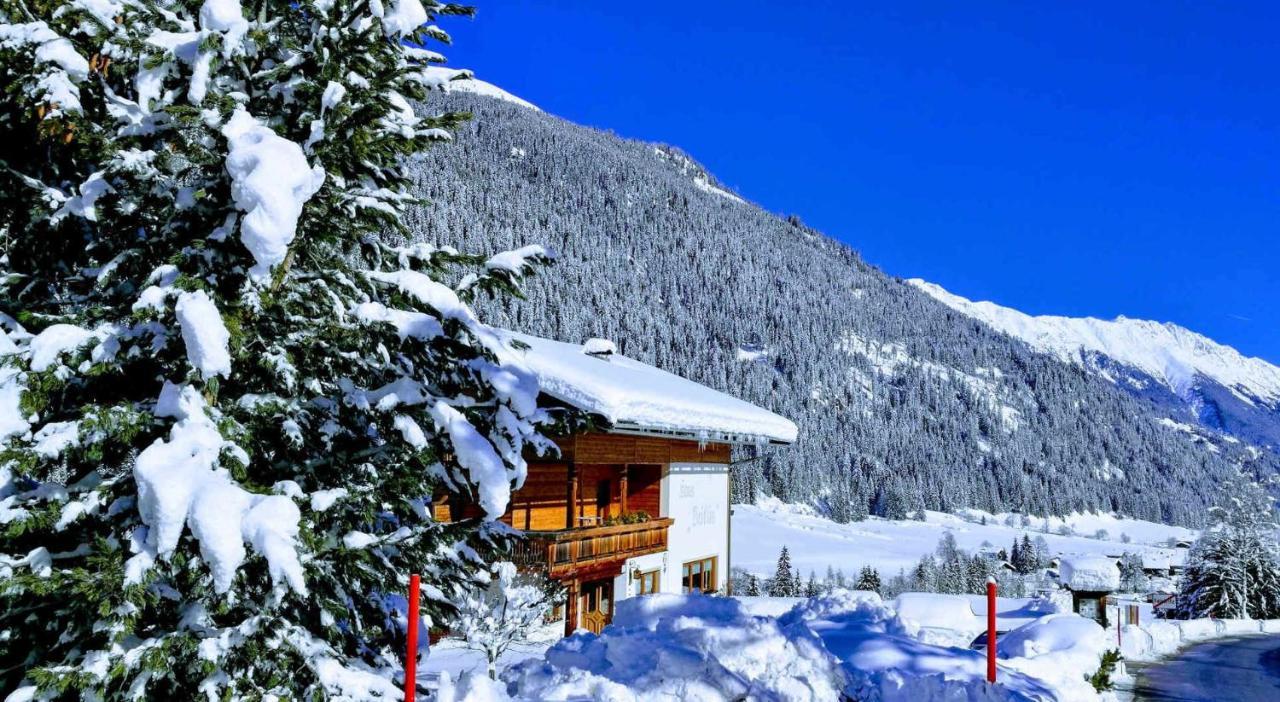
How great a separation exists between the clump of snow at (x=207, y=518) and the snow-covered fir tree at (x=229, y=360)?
0.02 meters

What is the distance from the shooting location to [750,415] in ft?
77.7

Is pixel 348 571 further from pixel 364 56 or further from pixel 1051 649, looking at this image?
→ pixel 1051 649

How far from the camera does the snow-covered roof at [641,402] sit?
621 inches

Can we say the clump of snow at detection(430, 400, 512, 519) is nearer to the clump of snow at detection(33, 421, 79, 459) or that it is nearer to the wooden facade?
the clump of snow at detection(33, 421, 79, 459)

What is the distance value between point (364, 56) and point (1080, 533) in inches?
7602

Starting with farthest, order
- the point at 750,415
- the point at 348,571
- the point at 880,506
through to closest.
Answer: the point at 880,506, the point at 750,415, the point at 348,571

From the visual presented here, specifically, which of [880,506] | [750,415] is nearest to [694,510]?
[750,415]

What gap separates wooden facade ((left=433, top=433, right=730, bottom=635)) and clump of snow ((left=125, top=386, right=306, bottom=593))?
415 inches

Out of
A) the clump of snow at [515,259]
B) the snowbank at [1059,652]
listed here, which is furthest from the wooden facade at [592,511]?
the clump of snow at [515,259]

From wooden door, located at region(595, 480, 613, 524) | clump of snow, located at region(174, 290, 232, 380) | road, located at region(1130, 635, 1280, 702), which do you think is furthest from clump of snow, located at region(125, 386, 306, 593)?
wooden door, located at region(595, 480, 613, 524)

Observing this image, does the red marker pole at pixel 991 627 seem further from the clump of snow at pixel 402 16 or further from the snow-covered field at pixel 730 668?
the clump of snow at pixel 402 16

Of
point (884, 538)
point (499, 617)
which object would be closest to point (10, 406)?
point (499, 617)

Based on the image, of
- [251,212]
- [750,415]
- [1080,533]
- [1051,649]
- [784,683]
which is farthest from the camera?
[1080,533]

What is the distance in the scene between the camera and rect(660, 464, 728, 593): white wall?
23469 mm
